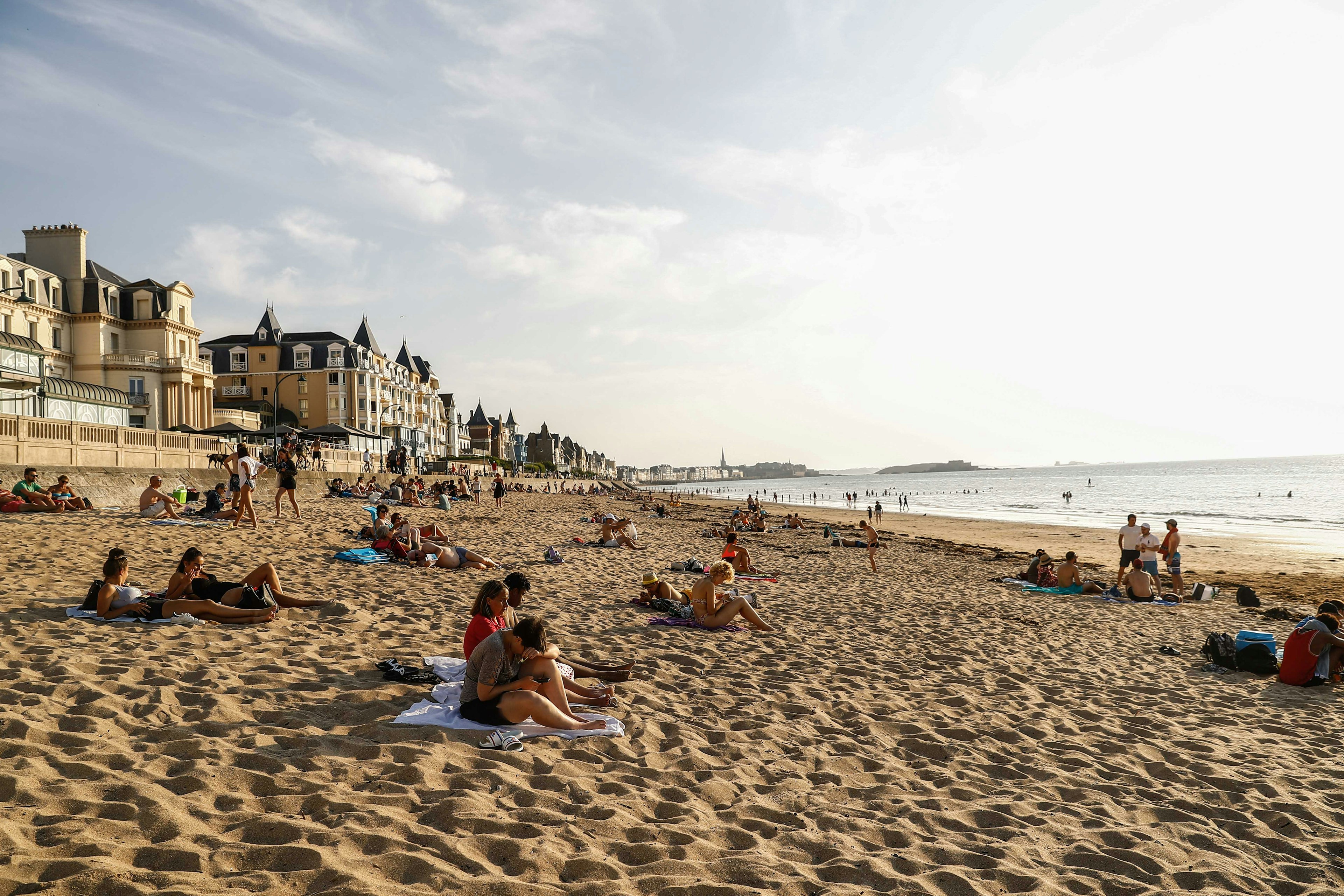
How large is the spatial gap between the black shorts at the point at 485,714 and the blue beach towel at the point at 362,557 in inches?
273

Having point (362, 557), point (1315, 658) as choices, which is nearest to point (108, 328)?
point (362, 557)

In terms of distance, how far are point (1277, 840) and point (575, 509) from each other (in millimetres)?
31536

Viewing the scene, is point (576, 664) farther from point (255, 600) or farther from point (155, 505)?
point (155, 505)

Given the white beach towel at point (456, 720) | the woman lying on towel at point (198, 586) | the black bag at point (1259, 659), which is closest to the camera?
the white beach towel at point (456, 720)

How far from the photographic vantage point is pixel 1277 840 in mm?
4027

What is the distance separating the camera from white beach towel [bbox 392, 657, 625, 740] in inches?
189

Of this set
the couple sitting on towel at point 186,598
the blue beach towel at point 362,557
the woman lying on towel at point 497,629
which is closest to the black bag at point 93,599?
the couple sitting on towel at point 186,598

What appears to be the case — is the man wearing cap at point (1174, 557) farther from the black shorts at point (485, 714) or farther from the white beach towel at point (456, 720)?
the black shorts at point (485, 714)

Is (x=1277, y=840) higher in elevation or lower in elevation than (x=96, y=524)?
lower

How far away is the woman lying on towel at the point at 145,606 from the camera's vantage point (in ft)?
22.2

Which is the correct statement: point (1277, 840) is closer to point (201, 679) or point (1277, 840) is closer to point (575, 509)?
point (201, 679)

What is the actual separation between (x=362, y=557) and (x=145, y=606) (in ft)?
14.5

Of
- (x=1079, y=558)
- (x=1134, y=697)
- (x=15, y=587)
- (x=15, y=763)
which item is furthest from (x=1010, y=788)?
(x=1079, y=558)

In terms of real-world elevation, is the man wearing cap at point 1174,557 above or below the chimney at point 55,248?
below
